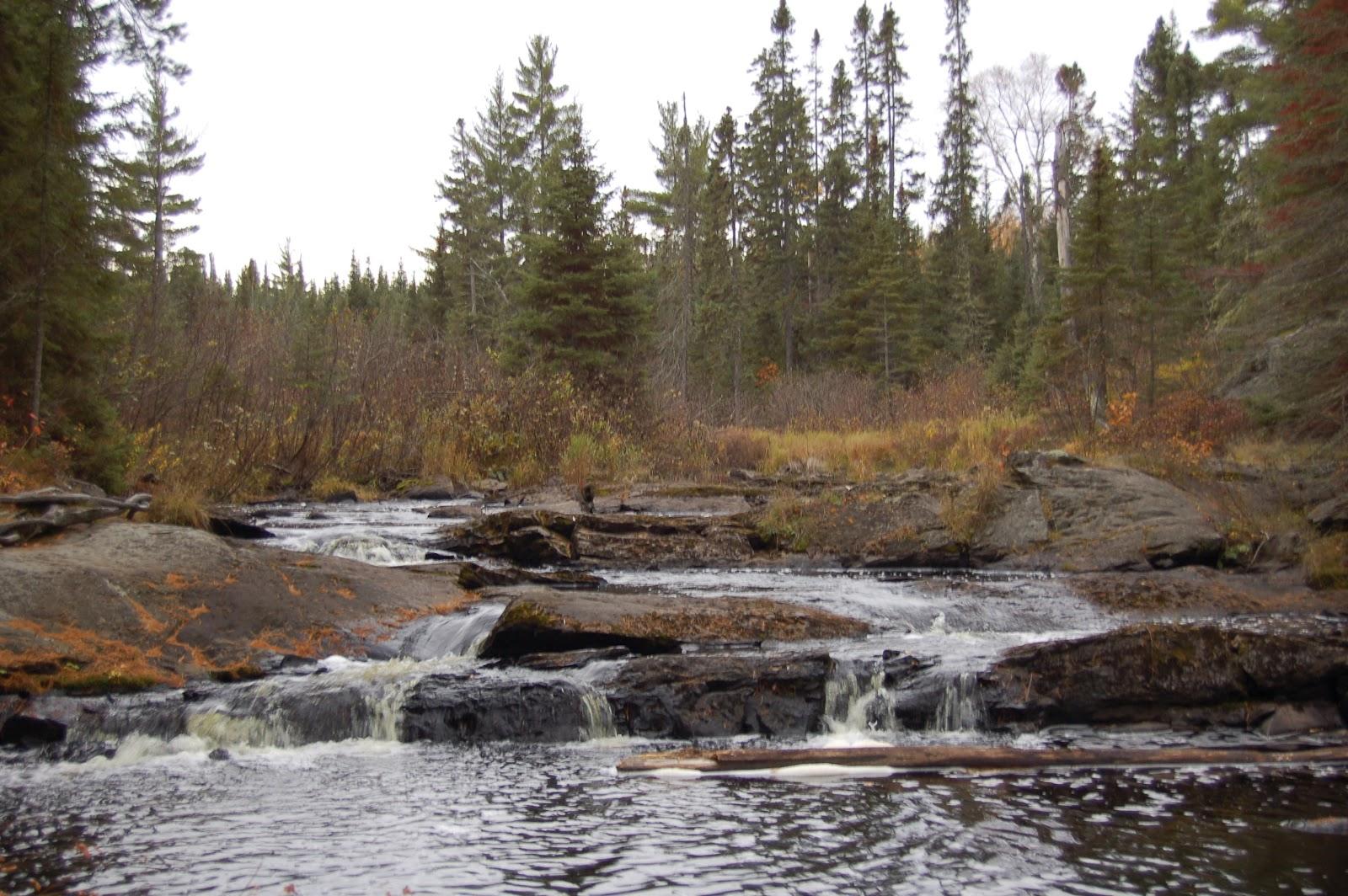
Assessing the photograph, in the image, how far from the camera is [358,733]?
6270mm

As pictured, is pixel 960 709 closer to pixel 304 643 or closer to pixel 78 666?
pixel 304 643

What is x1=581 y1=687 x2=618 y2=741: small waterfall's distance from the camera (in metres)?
6.37

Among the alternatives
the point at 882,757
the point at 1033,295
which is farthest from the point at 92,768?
the point at 1033,295

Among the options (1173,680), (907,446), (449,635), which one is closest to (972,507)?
(1173,680)

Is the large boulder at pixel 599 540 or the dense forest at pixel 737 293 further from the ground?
the dense forest at pixel 737 293

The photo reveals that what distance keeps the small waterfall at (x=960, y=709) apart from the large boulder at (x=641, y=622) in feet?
5.97

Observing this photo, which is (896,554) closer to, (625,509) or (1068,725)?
(625,509)

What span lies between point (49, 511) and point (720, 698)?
612cm

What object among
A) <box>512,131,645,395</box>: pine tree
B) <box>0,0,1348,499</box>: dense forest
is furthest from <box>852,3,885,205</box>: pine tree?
<box>512,131,645,395</box>: pine tree

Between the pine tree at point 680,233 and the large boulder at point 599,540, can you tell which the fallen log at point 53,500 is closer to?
the large boulder at point 599,540

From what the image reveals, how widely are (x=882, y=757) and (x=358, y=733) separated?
3.27 m

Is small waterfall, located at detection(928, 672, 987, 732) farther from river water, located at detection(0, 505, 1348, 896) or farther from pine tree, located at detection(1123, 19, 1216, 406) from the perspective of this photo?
pine tree, located at detection(1123, 19, 1216, 406)

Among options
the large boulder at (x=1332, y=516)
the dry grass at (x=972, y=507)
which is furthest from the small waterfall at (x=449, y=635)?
the large boulder at (x=1332, y=516)

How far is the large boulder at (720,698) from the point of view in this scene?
20.9 feet
